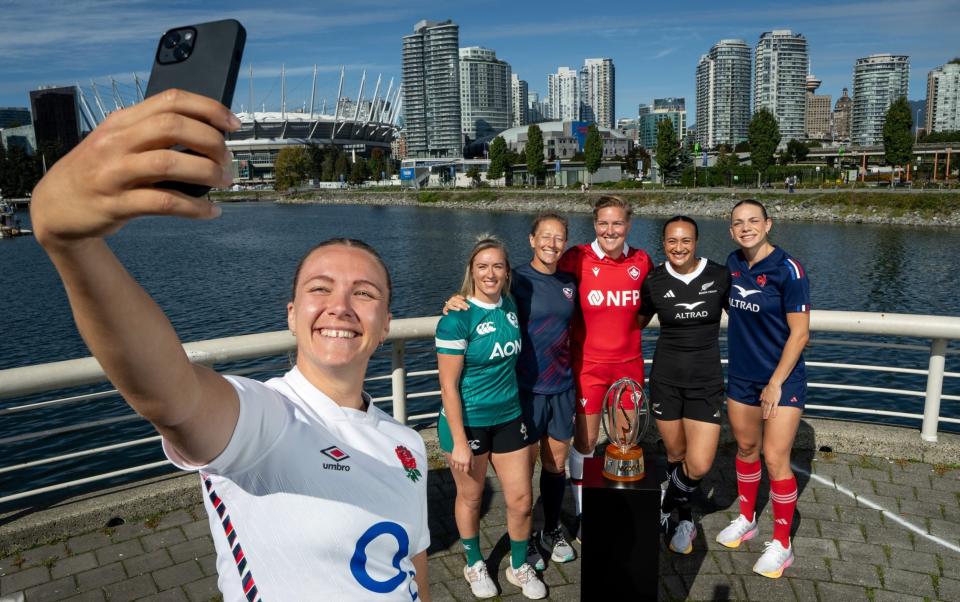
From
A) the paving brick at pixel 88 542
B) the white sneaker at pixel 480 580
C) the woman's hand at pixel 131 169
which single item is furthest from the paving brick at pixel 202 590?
the woman's hand at pixel 131 169

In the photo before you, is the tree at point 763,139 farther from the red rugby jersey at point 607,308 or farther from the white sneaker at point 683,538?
the white sneaker at point 683,538

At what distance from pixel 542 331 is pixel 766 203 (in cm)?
5675

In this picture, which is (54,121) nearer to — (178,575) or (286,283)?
(286,283)

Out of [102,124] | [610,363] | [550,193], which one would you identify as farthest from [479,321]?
[550,193]

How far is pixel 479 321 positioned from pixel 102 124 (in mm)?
2719

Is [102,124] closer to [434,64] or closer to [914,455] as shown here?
[914,455]

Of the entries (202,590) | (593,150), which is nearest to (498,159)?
(593,150)

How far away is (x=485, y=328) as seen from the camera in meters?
3.52

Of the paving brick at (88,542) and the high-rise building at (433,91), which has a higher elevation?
the high-rise building at (433,91)

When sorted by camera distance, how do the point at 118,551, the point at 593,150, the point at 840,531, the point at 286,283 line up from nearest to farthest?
the point at 118,551
the point at 840,531
the point at 286,283
the point at 593,150

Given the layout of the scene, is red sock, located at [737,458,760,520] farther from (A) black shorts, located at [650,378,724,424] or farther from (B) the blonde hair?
(B) the blonde hair

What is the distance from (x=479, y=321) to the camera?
3.52 m

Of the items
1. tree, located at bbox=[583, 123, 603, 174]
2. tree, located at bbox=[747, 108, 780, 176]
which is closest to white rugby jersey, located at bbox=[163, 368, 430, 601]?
tree, located at bbox=[747, 108, 780, 176]

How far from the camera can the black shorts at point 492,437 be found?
355 cm
